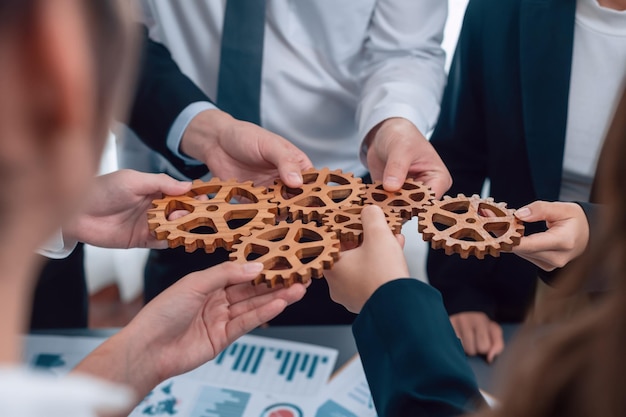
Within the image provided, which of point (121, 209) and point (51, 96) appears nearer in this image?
point (51, 96)

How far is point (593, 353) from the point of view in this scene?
561mm

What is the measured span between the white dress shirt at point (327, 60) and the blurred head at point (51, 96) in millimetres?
1076

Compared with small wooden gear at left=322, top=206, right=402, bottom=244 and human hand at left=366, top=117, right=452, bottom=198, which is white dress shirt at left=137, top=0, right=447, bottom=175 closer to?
human hand at left=366, top=117, right=452, bottom=198

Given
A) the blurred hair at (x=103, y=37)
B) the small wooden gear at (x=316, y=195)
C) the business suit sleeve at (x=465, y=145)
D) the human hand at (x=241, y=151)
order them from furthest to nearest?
the business suit sleeve at (x=465, y=145) → the human hand at (x=241, y=151) → the small wooden gear at (x=316, y=195) → the blurred hair at (x=103, y=37)

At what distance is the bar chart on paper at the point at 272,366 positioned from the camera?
1252mm

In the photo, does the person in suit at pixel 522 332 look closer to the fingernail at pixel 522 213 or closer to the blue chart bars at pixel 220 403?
the fingernail at pixel 522 213

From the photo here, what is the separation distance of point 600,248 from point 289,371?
0.79m

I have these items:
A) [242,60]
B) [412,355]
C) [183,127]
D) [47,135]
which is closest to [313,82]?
[242,60]

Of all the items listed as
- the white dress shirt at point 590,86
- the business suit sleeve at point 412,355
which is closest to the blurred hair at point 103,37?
the business suit sleeve at point 412,355

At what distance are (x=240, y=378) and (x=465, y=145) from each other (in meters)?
0.80

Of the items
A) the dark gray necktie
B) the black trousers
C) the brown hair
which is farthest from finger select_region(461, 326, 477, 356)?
the black trousers

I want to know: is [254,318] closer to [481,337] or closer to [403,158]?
[403,158]

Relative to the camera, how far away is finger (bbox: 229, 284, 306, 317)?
1009 millimetres

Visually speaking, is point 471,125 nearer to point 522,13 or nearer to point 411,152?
point 522,13
